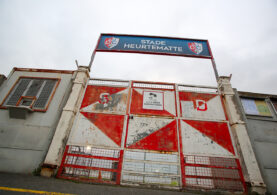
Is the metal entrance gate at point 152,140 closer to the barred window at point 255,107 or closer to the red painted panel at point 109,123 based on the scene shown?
the red painted panel at point 109,123

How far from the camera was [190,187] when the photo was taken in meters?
4.75

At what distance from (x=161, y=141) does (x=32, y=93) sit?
797cm

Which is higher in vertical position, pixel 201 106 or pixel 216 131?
pixel 201 106

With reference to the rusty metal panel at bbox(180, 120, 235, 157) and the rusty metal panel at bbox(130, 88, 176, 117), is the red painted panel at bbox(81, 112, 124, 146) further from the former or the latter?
the rusty metal panel at bbox(180, 120, 235, 157)

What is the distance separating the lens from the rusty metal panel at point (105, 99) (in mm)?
6609

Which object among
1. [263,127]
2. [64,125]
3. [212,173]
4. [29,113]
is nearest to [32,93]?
[29,113]

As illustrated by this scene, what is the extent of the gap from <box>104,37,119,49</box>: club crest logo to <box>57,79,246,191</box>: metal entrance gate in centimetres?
370

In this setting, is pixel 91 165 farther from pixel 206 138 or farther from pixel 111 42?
pixel 111 42

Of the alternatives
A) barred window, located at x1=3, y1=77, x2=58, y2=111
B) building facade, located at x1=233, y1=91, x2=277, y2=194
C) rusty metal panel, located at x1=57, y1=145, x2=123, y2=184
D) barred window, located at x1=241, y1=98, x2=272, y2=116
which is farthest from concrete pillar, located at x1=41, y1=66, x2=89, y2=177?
barred window, located at x1=241, y1=98, x2=272, y2=116

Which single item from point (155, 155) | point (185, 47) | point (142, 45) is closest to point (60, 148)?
point (155, 155)

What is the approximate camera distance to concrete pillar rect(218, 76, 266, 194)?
4812 millimetres

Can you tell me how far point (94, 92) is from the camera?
23.6 ft

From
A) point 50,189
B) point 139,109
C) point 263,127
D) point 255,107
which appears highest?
point 255,107

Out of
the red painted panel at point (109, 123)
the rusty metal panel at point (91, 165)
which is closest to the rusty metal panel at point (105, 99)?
the red painted panel at point (109, 123)
